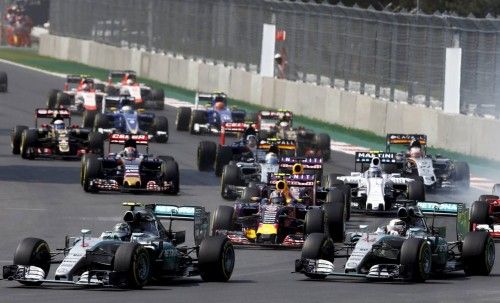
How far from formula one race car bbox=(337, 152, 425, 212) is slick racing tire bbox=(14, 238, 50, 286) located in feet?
36.9

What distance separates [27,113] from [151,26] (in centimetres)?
2353

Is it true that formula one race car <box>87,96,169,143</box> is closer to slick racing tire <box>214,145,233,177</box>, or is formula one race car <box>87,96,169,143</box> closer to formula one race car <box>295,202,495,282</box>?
slick racing tire <box>214,145,233,177</box>

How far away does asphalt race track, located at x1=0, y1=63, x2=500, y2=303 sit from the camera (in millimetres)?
22156

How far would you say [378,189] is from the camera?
33312 mm

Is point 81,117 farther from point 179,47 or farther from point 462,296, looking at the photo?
point 462,296

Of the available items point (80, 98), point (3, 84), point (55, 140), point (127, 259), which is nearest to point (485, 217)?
point (127, 259)

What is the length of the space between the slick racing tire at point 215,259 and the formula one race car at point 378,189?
9.56 m

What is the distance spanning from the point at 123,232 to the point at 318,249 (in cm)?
268

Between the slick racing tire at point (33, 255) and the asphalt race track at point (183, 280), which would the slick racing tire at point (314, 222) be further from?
the slick racing tire at point (33, 255)

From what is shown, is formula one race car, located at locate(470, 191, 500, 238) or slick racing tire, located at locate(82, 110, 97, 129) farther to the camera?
slick racing tire, located at locate(82, 110, 97, 129)

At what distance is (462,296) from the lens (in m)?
22.4

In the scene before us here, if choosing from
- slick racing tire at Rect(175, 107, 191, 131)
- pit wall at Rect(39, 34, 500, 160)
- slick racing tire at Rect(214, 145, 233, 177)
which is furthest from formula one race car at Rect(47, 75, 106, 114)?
slick racing tire at Rect(214, 145, 233, 177)

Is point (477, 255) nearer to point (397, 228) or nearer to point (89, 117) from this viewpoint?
point (397, 228)

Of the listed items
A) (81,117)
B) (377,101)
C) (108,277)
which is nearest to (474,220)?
(108,277)
